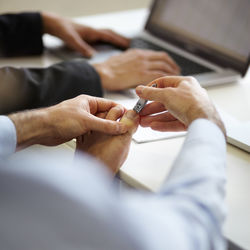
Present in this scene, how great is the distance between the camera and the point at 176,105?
786 millimetres

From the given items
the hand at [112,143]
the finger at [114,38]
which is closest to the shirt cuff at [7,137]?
the hand at [112,143]

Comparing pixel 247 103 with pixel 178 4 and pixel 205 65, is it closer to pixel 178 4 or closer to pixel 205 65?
pixel 205 65

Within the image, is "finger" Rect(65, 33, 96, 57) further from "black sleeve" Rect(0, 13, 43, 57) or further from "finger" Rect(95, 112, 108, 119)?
"finger" Rect(95, 112, 108, 119)

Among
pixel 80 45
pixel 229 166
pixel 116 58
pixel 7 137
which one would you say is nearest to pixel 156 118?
pixel 229 166

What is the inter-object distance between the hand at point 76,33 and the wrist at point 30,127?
0.58 meters

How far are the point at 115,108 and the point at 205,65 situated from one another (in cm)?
51

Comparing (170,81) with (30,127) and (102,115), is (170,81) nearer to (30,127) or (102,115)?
(102,115)

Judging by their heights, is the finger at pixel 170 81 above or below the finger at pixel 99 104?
above

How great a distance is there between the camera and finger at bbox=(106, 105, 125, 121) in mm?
857

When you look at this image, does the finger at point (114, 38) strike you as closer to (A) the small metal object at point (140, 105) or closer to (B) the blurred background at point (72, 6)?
(A) the small metal object at point (140, 105)

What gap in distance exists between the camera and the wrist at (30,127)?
812mm

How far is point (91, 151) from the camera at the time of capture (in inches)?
32.2

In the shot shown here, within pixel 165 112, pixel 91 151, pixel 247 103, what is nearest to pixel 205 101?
pixel 165 112

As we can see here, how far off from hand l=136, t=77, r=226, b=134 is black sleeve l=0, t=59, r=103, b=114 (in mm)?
249
